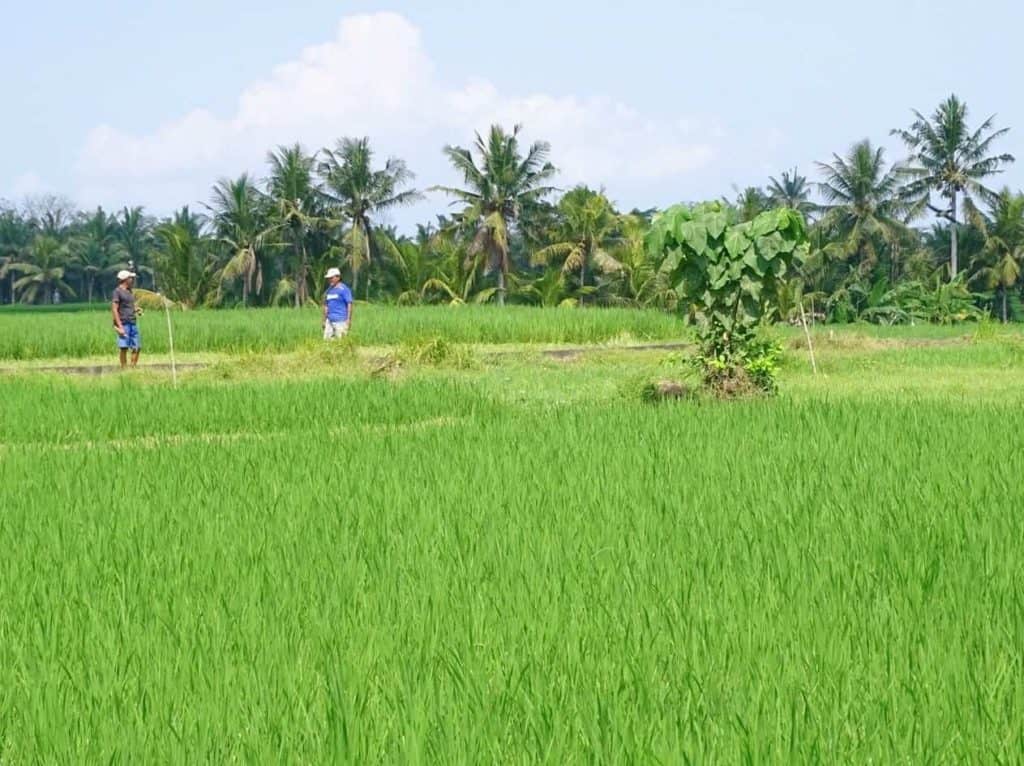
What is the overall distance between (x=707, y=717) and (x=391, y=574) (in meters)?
1.50

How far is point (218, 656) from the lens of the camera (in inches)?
107

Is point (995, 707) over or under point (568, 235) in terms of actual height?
under

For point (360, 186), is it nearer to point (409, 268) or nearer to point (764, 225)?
point (409, 268)

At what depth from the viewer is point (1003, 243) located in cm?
3725

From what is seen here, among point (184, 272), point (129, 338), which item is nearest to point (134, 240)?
point (184, 272)

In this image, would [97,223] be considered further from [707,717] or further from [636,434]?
[707,717]

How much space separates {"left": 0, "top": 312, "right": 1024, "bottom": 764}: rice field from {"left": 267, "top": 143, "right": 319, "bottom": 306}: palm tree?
2925 cm

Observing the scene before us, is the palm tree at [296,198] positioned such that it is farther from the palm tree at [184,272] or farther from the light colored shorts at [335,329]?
the light colored shorts at [335,329]

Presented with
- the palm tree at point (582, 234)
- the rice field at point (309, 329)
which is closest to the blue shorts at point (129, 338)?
the rice field at point (309, 329)

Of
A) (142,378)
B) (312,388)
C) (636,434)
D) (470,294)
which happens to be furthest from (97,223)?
(636,434)

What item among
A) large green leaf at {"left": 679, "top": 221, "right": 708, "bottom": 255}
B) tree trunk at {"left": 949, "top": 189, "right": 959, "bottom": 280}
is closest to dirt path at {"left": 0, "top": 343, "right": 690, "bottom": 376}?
large green leaf at {"left": 679, "top": 221, "right": 708, "bottom": 255}

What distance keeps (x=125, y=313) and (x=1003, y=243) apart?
29.9 m

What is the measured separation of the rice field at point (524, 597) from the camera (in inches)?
86.9

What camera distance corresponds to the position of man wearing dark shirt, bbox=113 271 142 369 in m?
13.4
